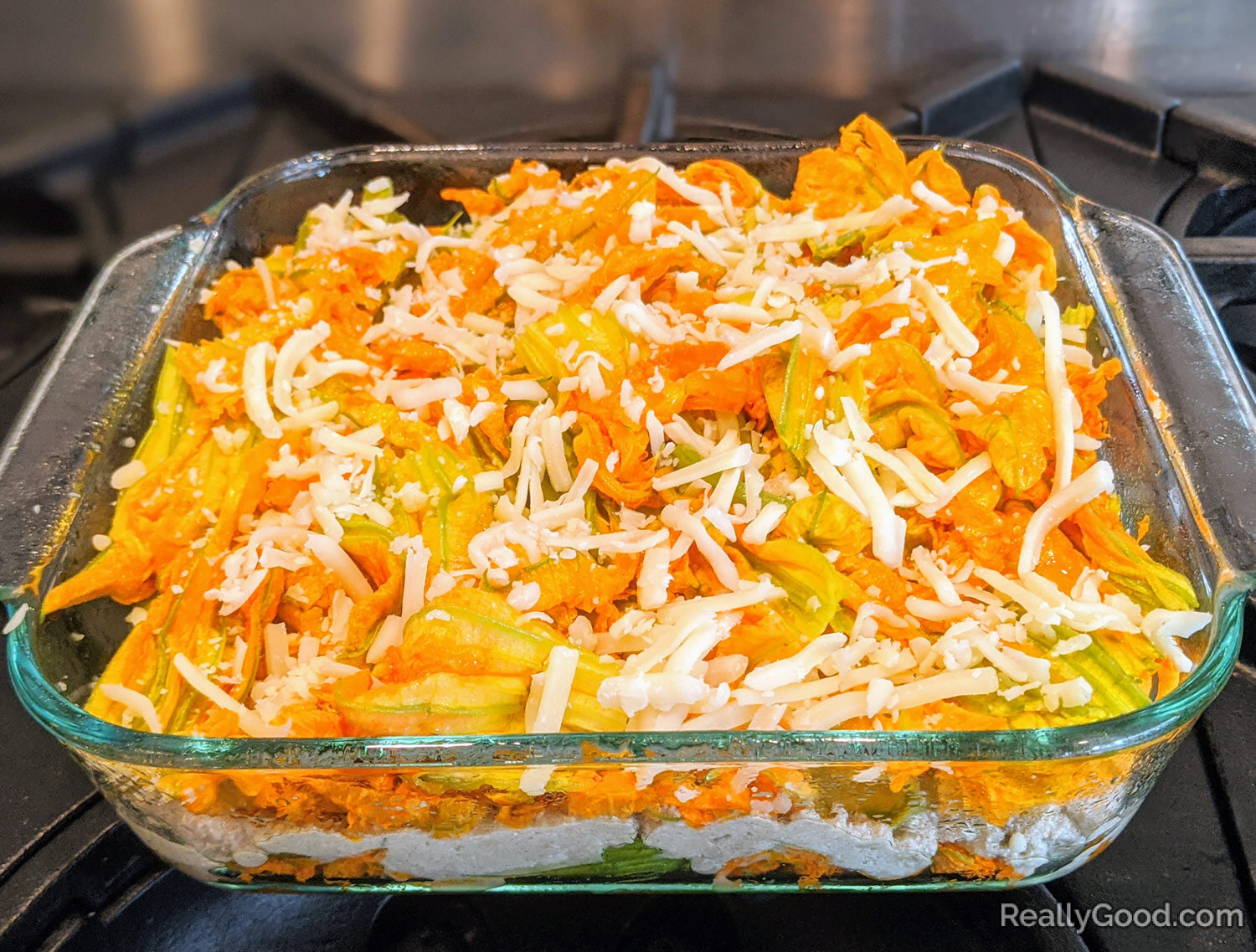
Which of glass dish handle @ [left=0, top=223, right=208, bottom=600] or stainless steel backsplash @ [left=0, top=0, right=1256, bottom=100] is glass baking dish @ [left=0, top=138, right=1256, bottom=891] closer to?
glass dish handle @ [left=0, top=223, right=208, bottom=600]

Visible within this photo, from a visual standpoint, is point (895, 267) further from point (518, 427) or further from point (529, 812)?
point (529, 812)

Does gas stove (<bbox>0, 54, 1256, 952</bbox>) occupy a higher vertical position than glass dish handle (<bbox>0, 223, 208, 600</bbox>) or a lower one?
lower

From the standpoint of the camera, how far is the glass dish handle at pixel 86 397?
883mm

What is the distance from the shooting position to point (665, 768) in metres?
0.68

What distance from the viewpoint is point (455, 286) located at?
1.09 m

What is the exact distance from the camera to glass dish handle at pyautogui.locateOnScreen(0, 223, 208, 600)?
883 mm

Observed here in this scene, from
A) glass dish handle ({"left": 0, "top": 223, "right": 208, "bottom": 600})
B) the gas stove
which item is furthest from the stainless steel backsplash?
glass dish handle ({"left": 0, "top": 223, "right": 208, "bottom": 600})

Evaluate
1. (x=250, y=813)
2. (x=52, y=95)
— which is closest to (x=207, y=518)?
(x=250, y=813)

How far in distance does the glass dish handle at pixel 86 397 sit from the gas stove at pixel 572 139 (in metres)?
0.19

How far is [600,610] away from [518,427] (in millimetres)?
189

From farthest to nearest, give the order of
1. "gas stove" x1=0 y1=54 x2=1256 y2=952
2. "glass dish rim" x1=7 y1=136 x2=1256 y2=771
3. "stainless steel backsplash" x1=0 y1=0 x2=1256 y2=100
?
"stainless steel backsplash" x1=0 y1=0 x2=1256 y2=100, "gas stove" x1=0 y1=54 x2=1256 y2=952, "glass dish rim" x1=7 y1=136 x2=1256 y2=771

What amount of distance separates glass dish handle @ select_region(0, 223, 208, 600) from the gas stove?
19 centimetres

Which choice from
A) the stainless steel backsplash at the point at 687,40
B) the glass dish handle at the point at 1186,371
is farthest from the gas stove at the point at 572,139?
the glass dish handle at the point at 1186,371

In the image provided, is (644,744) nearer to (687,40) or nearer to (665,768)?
(665,768)
